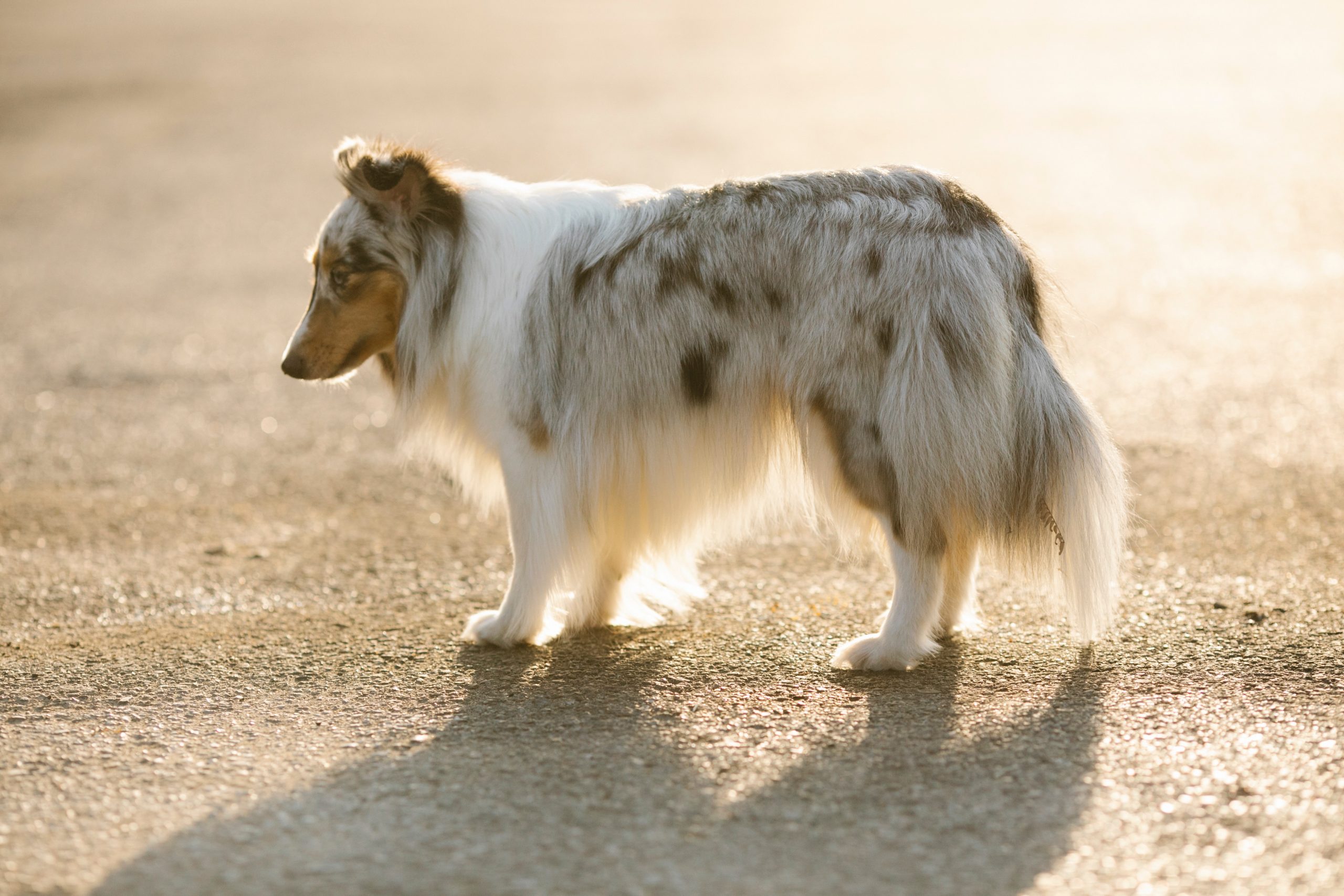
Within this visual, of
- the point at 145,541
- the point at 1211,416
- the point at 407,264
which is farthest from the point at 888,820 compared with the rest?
the point at 1211,416

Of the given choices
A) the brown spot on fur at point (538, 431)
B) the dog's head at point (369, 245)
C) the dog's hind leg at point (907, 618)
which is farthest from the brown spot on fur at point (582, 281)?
the dog's hind leg at point (907, 618)

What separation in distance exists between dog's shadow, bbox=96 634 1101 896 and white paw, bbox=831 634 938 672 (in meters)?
0.19

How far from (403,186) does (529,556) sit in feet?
4.48

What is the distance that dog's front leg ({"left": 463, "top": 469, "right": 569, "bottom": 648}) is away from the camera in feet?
16.7

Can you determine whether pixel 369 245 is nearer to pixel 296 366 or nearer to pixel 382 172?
pixel 382 172

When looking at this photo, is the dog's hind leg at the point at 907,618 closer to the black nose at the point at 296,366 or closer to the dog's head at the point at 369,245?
the dog's head at the point at 369,245

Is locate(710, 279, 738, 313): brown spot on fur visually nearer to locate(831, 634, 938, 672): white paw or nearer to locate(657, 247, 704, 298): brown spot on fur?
locate(657, 247, 704, 298): brown spot on fur

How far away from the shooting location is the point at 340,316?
17.4 ft

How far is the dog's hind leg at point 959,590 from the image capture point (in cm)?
489

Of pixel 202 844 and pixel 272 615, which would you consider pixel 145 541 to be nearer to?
pixel 272 615

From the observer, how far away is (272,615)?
560cm

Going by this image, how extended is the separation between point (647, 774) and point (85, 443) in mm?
5223

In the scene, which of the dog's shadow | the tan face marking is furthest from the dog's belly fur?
the dog's shadow

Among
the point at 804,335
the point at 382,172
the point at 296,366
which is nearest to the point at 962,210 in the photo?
the point at 804,335
